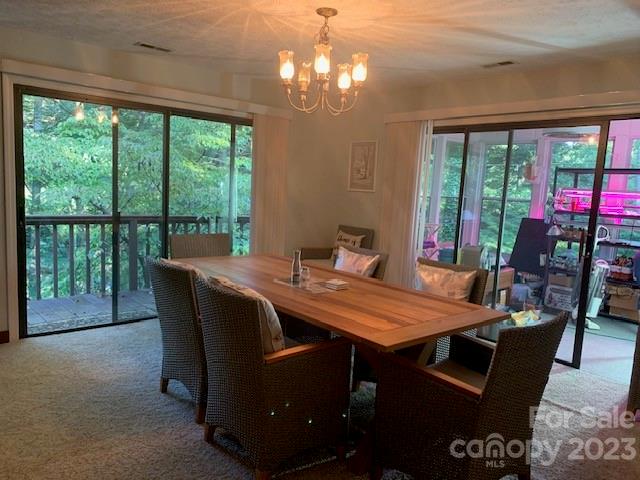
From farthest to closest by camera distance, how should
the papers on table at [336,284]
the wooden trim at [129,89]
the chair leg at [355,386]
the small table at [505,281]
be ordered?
the small table at [505,281], the wooden trim at [129,89], the chair leg at [355,386], the papers on table at [336,284]

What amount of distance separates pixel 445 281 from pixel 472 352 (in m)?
0.59

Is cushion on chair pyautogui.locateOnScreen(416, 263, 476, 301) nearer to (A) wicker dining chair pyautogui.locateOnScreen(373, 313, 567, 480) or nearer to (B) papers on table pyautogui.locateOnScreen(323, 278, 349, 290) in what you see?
(B) papers on table pyautogui.locateOnScreen(323, 278, 349, 290)

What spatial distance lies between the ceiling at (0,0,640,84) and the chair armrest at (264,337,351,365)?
1.82 m

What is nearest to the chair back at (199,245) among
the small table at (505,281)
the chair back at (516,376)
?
the small table at (505,281)

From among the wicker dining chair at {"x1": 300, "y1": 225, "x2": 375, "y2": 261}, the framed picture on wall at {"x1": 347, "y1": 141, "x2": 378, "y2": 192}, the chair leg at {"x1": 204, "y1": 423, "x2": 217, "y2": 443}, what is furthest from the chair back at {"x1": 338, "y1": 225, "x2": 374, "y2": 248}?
the chair leg at {"x1": 204, "y1": 423, "x2": 217, "y2": 443}

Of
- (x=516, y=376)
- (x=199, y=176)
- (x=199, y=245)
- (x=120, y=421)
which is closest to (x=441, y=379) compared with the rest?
(x=516, y=376)

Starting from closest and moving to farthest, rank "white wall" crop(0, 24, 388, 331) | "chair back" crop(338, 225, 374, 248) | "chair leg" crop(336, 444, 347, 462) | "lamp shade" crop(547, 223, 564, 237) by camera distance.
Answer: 1. "chair leg" crop(336, 444, 347, 462)
2. "white wall" crop(0, 24, 388, 331)
3. "lamp shade" crop(547, 223, 564, 237)
4. "chair back" crop(338, 225, 374, 248)

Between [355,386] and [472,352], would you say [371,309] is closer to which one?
[472,352]

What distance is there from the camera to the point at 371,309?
2.35 m

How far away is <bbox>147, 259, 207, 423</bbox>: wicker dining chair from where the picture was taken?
247cm

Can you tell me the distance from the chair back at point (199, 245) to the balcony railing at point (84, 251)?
743mm

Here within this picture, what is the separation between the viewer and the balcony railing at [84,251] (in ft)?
13.0

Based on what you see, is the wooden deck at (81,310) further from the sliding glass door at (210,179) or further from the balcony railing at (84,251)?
the sliding glass door at (210,179)

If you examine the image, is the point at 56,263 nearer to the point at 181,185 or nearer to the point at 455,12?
the point at 181,185
